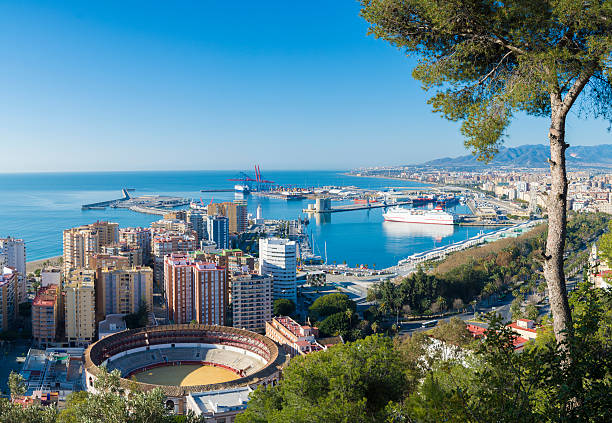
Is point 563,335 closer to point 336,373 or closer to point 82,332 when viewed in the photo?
point 336,373

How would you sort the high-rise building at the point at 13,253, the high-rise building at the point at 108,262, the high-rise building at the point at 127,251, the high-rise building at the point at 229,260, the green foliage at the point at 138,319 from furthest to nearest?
the high-rise building at the point at 127,251 → the high-rise building at the point at 13,253 → the high-rise building at the point at 229,260 → the high-rise building at the point at 108,262 → the green foliage at the point at 138,319

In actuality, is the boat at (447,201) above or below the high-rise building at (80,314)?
above

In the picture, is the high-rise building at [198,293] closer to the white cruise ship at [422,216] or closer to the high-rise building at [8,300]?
the high-rise building at [8,300]

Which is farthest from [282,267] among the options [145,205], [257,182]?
[257,182]

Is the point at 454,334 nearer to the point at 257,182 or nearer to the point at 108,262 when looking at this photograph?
the point at 108,262

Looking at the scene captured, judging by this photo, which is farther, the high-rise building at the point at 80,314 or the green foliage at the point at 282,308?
the green foliage at the point at 282,308

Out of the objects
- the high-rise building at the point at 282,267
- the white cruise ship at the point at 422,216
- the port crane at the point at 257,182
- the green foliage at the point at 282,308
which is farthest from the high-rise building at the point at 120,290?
the port crane at the point at 257,182

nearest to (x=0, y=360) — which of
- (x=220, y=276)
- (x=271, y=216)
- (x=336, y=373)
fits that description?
(x=220, y=276)
